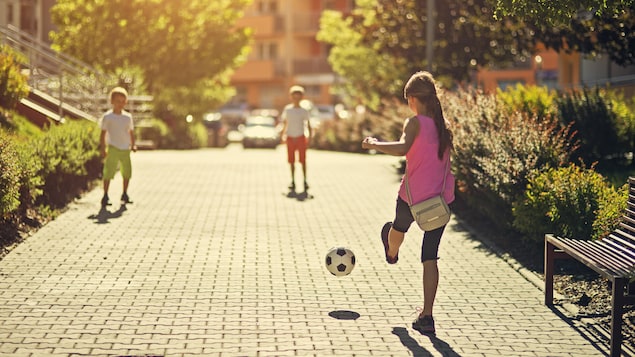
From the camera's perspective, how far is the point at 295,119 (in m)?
19.0

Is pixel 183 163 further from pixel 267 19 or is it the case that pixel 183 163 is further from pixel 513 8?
pixel 267 19

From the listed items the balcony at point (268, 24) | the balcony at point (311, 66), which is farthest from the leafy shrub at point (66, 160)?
the balcony at point (268, 24)

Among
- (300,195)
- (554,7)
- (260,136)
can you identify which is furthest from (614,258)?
(260,136)

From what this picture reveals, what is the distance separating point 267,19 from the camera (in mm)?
78875

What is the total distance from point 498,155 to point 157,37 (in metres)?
30.6

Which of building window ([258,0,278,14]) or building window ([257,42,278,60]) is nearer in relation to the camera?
building window ([258,0,278,14])

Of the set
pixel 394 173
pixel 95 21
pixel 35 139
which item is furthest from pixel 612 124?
pixel 95 21

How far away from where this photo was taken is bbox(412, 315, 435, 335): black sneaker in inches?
324

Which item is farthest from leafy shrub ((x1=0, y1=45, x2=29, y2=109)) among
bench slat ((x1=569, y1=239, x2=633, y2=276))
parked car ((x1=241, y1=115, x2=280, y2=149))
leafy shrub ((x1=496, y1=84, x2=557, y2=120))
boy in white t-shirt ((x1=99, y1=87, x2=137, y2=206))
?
→ parked car ((x1=241, y1=115, x2=280, y2=149))

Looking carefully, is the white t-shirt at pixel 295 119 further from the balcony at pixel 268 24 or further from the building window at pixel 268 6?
the building window at pixel 268 6

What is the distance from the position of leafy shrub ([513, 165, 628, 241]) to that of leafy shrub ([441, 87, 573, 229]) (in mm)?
566

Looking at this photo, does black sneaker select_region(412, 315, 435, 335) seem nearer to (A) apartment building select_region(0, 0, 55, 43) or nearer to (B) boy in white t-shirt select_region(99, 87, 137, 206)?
(B) boy in white t-shirt select_region(99, 87, 137, 206)

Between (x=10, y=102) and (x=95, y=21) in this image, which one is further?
(x=95, y=21)

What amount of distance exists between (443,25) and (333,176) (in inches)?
377
